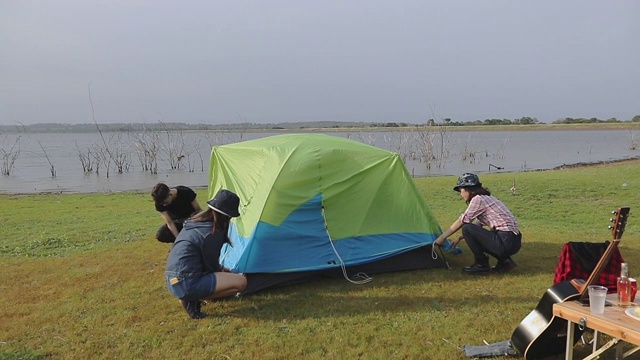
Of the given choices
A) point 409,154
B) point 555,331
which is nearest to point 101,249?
point 555,331

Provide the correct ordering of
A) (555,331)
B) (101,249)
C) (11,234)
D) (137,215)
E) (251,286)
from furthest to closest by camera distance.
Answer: (137,215) → (11,234) → (101,249) → (251,286) → (555,331)

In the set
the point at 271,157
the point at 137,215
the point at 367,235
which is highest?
the point at 271,157

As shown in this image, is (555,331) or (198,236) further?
(198,236)

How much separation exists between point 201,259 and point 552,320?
126 inches

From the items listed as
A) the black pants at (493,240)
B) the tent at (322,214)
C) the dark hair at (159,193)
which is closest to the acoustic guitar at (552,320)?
the black pants at (493,240)

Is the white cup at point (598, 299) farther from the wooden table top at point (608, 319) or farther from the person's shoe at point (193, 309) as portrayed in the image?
the person's shoe at point (193, 309)

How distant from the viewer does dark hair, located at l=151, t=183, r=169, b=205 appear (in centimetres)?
632

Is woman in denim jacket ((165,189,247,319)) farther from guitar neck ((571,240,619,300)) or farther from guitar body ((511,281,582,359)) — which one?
guitar neck ((571,240,619,300))

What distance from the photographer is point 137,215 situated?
13398 millimetres

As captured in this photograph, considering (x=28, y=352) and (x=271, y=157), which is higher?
(x=271, y=157)

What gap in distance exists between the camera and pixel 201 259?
519 cm

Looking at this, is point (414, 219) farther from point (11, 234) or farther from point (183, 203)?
point (11, 234)

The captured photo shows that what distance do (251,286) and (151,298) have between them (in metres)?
1.14

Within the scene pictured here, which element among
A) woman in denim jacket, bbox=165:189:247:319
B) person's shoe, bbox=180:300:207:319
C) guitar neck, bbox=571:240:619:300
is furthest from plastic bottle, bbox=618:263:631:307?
person's shoe, bbox=180:300:207:319
